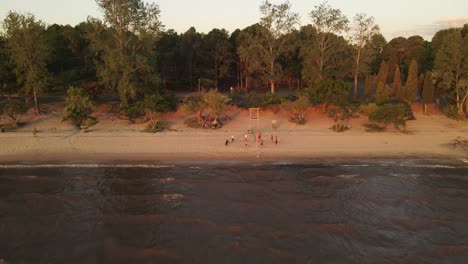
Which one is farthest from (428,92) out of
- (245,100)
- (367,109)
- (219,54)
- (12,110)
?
(12,110)

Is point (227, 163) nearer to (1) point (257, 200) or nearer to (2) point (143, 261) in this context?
(1) point (257, 200)

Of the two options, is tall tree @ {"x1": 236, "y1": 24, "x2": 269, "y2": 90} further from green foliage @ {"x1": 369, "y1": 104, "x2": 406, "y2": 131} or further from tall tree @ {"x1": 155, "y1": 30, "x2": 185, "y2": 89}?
green foliage @ {"x1": 369, "y1": 104, "x2": 406, "y2": 131}

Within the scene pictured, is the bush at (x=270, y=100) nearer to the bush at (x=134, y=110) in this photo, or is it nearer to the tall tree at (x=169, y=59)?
the bush at (x=134, y=110)

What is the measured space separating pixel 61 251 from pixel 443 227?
46.7 feet

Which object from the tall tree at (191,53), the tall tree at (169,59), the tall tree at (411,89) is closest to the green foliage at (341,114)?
the tall tree at (411,89)

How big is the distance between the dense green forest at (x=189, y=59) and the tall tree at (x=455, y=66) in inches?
3.4

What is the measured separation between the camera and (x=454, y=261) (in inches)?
445

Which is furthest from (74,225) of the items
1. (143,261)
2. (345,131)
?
(345,131)

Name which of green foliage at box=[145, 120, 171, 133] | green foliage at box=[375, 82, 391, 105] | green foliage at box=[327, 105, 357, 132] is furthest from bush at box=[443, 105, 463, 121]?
green foliage at box=[145, 120, 171, 133]

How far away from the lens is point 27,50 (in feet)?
97.2

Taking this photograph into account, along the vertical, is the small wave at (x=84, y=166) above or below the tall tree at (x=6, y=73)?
below

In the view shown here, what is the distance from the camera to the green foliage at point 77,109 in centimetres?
2750

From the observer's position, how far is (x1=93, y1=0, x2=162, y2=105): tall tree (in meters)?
29.6

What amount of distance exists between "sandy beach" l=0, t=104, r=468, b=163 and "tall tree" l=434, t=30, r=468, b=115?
3259 millimetres
